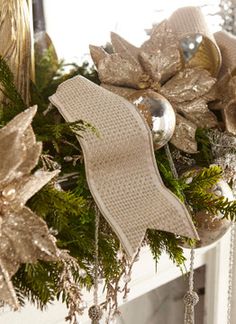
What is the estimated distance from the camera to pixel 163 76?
66 centimetres

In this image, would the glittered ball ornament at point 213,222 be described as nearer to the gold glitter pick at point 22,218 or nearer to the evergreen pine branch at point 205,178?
the evergreen pine branch at point 205,178

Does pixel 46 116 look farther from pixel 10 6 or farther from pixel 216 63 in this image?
pixel 216 63

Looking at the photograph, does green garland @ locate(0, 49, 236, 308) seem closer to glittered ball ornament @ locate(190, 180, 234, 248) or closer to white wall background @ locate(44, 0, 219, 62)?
glittered ball ornament @ locate(190, 180, 234, 248)

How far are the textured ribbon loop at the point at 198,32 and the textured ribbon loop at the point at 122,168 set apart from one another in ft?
0.69

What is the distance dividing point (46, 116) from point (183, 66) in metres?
0.21

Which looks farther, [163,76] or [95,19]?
[95,19]

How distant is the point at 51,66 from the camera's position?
729 millimetres

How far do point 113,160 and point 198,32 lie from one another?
27cm

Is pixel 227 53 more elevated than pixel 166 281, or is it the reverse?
pixel 227 53

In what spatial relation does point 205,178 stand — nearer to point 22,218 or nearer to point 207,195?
point 207,195

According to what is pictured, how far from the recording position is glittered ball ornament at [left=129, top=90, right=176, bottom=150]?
1.92ft

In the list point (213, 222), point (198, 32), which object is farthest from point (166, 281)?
point (198, 32)

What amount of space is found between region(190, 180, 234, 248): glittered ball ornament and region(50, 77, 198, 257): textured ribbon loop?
122mm

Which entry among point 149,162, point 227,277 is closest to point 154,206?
point 149,162
